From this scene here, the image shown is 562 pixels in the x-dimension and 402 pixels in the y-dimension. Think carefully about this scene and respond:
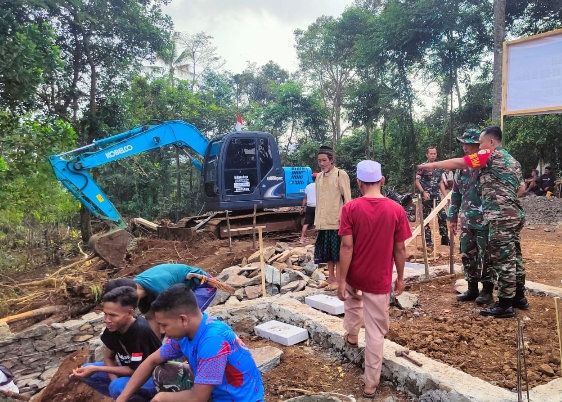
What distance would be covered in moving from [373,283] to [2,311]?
6.34 metres

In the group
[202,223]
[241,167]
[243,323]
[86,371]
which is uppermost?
[241,167]

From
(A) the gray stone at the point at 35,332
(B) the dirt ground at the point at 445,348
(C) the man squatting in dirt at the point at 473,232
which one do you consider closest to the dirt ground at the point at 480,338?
(B) the dirt ground at the point at 445,348

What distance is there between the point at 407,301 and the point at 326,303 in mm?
845

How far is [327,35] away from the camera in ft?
67.9

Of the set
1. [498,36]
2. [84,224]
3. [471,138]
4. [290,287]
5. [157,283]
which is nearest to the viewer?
[157,283]

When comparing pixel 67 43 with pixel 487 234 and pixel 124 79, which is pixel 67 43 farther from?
pixel 487 234

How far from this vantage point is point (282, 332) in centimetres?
371

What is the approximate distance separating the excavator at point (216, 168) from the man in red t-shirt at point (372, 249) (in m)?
6.05

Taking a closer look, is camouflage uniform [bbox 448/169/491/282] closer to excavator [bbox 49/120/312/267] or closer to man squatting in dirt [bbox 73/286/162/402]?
man squatting in dirt [bbox 73/286/162/402]

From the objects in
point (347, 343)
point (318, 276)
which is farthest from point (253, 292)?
point (347, 343)

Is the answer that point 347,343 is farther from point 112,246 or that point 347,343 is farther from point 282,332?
point 112,246

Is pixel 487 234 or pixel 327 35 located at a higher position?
pixel 327 35

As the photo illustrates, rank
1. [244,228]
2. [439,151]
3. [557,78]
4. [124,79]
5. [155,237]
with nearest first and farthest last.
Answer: [557,78], [244,228], [155,237], [124,79], [439,151]

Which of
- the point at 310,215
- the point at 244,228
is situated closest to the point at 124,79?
the point at 244,228
